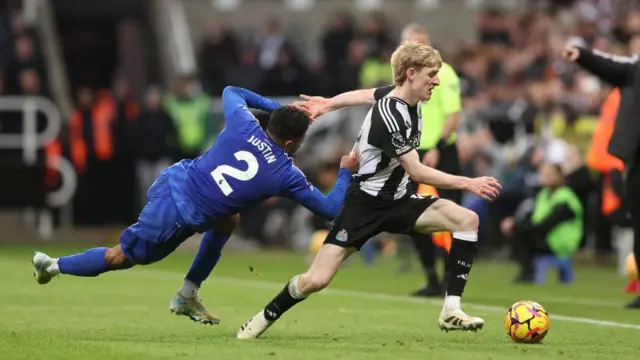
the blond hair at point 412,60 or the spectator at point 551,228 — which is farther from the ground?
the blond hair at point 412,60

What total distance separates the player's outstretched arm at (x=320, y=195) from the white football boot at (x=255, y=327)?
78 centimetres

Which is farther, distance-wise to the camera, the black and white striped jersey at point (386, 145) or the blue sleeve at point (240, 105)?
the blue sleeve at point (240, 105)

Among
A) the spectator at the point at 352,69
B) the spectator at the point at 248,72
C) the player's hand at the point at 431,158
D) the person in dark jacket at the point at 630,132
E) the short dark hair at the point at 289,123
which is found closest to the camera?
the short dark hair at the point at 289,123

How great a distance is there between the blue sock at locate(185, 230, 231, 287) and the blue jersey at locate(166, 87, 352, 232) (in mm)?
A: 509

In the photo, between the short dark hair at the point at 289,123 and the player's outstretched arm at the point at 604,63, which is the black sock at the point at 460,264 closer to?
the short dark hair at the point at 289,123

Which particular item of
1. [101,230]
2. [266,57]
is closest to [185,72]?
[266,57]

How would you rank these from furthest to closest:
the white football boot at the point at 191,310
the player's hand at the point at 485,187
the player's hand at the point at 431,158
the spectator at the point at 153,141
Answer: the spectator at the point at 153,141 < the player's hand at the point at 431,158 < the white football boot at the point at 191,310 < the player's hand at the point at 485,187

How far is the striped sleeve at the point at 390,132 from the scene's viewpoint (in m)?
10.3

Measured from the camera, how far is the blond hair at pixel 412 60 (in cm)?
1043

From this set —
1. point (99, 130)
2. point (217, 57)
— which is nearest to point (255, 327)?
point (99, 130)

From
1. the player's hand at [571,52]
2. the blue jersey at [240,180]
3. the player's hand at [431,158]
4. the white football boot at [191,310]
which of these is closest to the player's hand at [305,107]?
the blue jersey at [240,180]

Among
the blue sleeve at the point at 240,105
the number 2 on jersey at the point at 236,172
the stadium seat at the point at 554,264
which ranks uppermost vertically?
the blue sleeve at the point at 240,105

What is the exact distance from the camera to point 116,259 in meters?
10.8

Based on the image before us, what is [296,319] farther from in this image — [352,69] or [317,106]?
[352,69]
